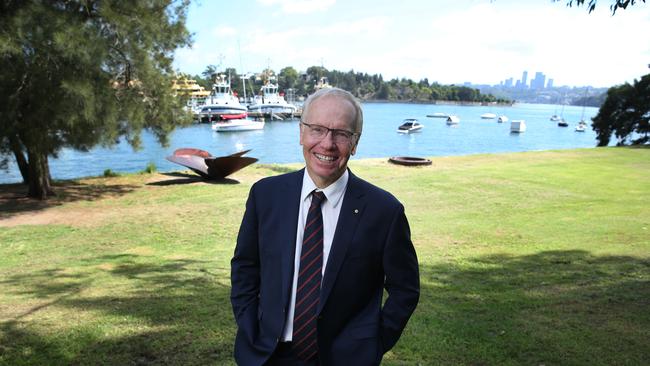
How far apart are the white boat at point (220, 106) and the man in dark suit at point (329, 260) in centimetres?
7907

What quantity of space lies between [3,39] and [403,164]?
616 inches

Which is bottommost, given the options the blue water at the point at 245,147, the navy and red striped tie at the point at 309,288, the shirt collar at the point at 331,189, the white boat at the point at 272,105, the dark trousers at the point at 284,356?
the blue water at the point at 245,147

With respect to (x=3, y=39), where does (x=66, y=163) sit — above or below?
below

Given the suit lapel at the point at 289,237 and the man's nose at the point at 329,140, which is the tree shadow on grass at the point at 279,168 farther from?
the man's nose at the point at 329,140

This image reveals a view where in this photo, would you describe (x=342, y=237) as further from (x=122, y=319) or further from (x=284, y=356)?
(x=122, y=319)

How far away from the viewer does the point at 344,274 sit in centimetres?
213

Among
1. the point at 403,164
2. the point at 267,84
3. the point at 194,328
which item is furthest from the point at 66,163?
the point at 267,84

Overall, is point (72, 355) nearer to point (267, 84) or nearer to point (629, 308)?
point (629, 308)

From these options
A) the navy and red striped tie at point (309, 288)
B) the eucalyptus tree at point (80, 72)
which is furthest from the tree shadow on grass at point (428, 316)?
the eucalyptus tree at point (80, 72)

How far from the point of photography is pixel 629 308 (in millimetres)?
5148

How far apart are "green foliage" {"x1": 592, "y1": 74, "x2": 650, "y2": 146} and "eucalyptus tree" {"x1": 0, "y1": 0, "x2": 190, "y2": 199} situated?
4074cm

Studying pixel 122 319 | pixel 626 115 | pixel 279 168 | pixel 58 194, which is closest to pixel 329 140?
pixel 122 319

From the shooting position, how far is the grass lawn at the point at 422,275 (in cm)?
418

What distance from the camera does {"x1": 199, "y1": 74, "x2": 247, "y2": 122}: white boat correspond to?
263 feet
